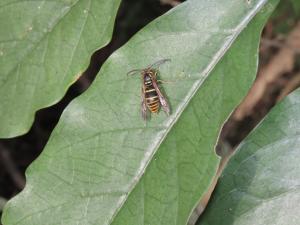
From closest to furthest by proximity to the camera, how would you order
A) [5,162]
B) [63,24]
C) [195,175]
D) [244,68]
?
[195,175]
[244,68]
[63,24]
[5,162]

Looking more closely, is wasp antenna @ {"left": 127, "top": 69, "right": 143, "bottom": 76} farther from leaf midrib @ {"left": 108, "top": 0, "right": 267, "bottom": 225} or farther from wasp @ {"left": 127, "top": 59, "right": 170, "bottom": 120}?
leaf midrib @ {"left": 108, "top": 0, "right": 267, "bottom": 225}

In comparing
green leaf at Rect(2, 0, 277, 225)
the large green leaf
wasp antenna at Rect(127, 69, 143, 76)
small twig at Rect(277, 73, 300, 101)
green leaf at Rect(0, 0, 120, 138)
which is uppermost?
green leaf at Rect(0, 0, 120, 138)

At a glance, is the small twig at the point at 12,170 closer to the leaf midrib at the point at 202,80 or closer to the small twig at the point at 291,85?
the small twig at the point at 291,85

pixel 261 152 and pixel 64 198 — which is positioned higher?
pixel 64 198

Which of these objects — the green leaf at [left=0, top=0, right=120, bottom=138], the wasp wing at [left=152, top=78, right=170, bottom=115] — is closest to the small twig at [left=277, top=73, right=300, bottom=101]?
the wasp wing at [left=152, top=78, right=170, bottom=115]

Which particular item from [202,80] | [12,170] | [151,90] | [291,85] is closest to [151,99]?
[151,90]

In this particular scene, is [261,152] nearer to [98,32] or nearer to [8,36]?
[98,32]

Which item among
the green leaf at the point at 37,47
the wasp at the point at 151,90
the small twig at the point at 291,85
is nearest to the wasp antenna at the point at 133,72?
the wasp at the point at 151,90

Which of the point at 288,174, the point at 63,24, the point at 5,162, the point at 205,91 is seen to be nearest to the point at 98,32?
the point at 63,24
